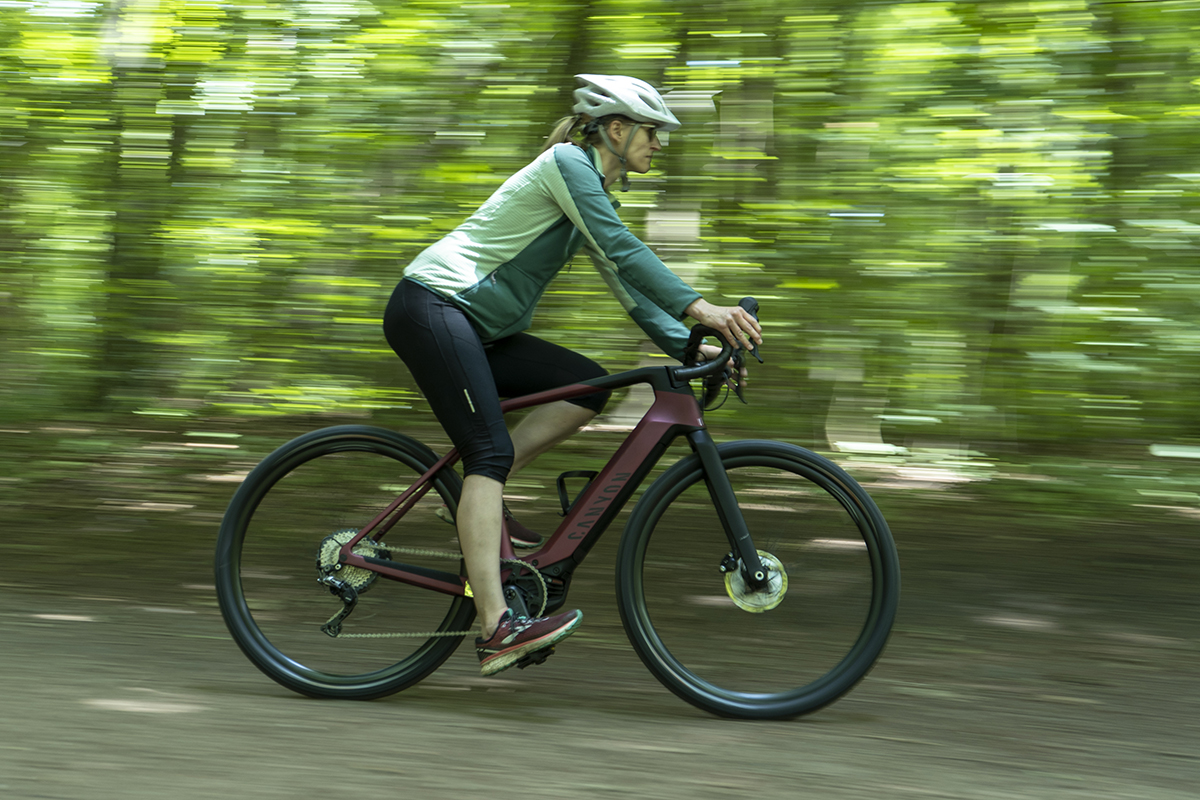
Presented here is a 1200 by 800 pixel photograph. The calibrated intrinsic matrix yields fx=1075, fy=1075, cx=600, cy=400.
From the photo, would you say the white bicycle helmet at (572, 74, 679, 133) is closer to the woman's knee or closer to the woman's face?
the woman's face

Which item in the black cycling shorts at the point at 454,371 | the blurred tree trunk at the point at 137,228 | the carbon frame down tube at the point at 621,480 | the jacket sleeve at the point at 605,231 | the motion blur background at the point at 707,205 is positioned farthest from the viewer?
the blurred tree trunk at the point at 137,228

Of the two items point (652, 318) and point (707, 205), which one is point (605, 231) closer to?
point (652, 318)

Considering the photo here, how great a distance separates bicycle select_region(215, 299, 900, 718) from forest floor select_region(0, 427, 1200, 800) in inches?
7.1

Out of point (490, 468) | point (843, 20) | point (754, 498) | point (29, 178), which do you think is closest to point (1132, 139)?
point (843, 20)

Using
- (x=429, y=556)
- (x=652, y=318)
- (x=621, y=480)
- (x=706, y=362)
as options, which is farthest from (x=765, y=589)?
(x=429, y=556)

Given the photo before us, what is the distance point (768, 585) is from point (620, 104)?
5.56 ft

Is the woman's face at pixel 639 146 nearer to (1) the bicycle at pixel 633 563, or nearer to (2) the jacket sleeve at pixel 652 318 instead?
(2) the jacket sleeve at pixel 652 318

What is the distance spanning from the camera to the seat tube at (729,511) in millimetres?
3652

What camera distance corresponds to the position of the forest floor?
9.98ft

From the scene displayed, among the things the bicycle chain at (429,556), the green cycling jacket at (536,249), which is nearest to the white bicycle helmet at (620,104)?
the green cycling jacket at (536,249)

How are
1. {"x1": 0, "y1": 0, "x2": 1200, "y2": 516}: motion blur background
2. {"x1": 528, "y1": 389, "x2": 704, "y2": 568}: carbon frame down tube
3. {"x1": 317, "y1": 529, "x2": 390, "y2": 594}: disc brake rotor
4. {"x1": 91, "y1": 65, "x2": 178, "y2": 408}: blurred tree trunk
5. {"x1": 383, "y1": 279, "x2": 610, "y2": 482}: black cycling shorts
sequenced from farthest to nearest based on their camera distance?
1. {"x1": 91, "y1": 65, "x2": 178, "y2": 408}: blurred tree trunk
2. {"x1": 0, "y1": 0, "x2": 1200, "y2": 516}: motion blur background
3. {"x1": 317, "y1": 529, "x2": 390, "y2": 594}: disc brake rotor
4. {"x1": 528, "y1": 389, "x2": 704, "y2": 568}: carbon frame down tube
5. {"x1": 383, "y1": 279, "x2": 610, "y2": 482}: black cycling shorts

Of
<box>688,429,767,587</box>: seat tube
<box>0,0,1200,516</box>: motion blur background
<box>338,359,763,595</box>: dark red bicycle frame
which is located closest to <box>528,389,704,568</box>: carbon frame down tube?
<box>338,359,763,595</box>: dark red bicycle frame

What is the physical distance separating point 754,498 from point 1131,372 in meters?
2.34

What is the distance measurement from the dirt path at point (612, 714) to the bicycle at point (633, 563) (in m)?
0.17
